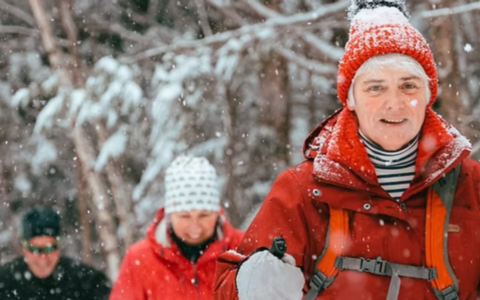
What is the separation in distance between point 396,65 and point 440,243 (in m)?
0.64

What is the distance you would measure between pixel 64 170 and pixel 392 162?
1600 centimetres

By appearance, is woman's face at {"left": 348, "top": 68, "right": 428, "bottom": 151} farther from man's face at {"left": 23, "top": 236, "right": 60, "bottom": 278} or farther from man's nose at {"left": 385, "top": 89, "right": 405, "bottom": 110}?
man's face at {"left": 23, "top": 236, "right": 60, "bottom": 278}

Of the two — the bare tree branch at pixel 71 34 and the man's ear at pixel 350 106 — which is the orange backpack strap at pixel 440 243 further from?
the bare tree branch at pixel 71 34

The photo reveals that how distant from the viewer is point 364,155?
2.91 metres

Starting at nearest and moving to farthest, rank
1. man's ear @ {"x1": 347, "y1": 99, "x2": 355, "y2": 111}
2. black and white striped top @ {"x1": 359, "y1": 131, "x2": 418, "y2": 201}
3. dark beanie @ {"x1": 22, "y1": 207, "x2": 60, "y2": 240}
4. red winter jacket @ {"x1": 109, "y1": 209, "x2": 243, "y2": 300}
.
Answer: black and white striped top @ {"x1": 359, "y1": 131, "x2": 418, "y2": 201} < man's ear @ {"x1": 347, "y1": 99, "x2": 355, "y2": 111} < red winter jacket @ {"x1": 109, "y1": 209, "x2": 243, "y2": 300} < dark beanie @ {"x1": 22, "y1": 207, "x2": 60, "y2": 240}

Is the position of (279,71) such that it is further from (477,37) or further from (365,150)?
(365,150)

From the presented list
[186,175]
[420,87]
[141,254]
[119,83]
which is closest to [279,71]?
[119,83]

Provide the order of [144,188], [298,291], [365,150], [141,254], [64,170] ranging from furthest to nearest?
[64,170] → [144,188] → [141,254] → [365,150] → [298,291]

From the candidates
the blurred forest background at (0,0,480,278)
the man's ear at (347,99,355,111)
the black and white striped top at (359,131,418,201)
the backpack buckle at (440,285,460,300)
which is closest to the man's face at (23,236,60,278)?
the blurred forest background at (0,0,480,278)

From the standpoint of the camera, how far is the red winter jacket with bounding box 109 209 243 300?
18.3ft

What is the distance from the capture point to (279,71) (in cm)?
1220

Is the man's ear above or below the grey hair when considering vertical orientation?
below

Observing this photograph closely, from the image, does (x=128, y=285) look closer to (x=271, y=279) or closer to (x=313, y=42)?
(x=271, y=279)

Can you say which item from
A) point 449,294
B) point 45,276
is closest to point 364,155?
point 449,294
